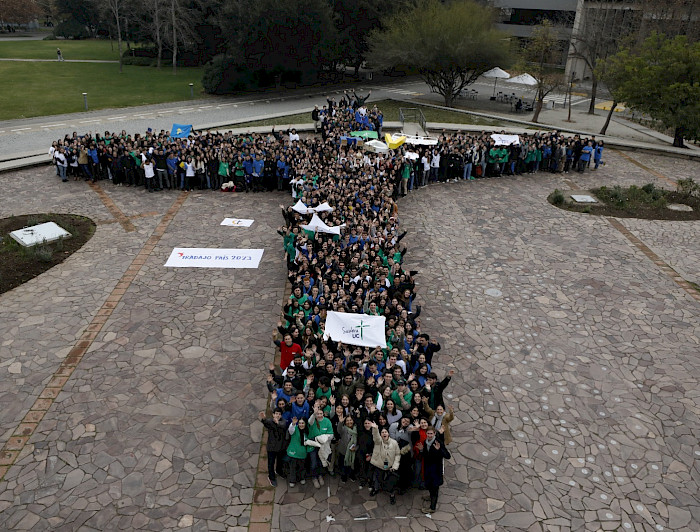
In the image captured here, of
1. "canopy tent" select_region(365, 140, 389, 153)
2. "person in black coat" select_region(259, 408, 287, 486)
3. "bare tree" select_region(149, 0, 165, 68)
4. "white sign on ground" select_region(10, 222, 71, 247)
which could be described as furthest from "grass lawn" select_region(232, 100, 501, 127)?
"person in black coat" select_region(259, 408, 287, 486)

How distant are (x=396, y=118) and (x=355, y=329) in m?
28.4

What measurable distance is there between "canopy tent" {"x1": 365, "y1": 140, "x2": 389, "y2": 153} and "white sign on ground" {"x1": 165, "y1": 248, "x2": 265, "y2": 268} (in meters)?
9.02

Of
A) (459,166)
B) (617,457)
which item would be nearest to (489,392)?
(617,457)

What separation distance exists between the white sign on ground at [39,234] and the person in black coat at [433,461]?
43.8 feet

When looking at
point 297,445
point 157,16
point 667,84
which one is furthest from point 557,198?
point 157,16

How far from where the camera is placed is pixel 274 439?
8.56 m

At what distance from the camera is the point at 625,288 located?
15.4m

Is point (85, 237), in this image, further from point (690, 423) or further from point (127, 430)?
point (690, 423)

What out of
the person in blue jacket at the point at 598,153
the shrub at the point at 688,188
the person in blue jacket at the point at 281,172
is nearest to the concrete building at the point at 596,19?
the person in blue jacket at the point at 598,153

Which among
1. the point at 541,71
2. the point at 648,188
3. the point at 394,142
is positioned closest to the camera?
the point at 648,188

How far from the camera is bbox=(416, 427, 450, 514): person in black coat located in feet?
26.9

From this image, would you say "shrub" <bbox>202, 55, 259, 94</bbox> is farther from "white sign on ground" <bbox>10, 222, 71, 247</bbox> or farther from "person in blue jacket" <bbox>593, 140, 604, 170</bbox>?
"white sign on ground" <bbox>10, 222, 71, 247</bbox>

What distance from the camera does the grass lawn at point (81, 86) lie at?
121ft

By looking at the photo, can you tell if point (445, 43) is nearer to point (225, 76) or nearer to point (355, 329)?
point (225, 76)
